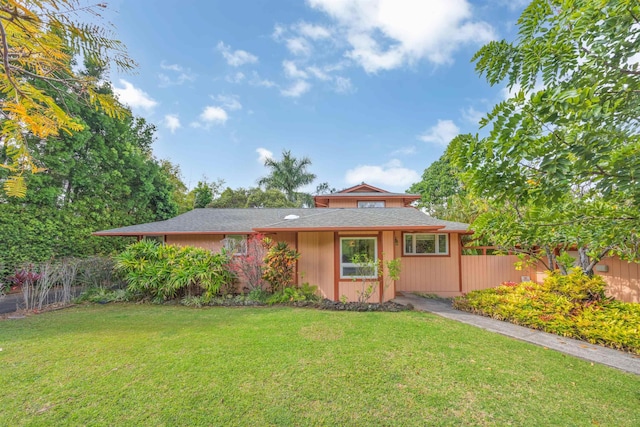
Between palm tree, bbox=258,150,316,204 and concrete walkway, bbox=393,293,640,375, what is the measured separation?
20012 millimetres

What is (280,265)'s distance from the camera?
8.27m

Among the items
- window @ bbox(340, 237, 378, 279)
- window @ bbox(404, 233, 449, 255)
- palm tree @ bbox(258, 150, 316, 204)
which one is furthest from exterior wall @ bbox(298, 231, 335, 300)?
palm tree @ bbox(258, 150, 316, 204)

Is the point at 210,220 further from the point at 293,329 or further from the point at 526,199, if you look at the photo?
the point at 526,199

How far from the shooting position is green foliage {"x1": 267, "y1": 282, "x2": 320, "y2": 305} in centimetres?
809

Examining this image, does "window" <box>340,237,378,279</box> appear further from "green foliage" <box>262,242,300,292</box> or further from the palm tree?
the palm tree

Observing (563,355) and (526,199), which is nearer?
(526,199)

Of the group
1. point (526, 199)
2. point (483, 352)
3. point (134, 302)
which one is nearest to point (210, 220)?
point (134, 302)

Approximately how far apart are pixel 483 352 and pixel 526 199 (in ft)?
12.1

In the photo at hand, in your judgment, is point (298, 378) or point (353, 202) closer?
point (298, 378)

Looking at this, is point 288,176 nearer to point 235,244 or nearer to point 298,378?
point 235,244

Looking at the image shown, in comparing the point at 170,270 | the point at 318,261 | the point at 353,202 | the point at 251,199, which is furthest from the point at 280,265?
the point at 251,199

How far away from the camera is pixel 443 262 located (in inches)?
387

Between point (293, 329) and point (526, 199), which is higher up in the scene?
point (526, 199)

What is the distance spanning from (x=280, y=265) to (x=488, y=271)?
742 cm
